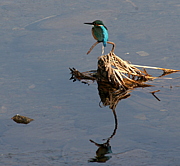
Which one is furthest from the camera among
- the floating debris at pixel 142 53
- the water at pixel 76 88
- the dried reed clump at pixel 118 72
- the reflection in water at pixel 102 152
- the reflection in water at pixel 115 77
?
the floating debris at pixel 142 53

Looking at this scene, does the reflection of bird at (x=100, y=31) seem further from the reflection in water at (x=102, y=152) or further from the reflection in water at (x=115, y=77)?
the reflection in water at (x=102, y=152)

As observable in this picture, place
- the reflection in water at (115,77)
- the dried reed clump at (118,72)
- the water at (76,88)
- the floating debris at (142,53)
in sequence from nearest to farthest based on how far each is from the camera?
the water at (76,88) < the reflection in water at (115,77) < the dried reed clump at (118,72) < the floating debris at (142,53)

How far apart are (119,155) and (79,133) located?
0.61 metres

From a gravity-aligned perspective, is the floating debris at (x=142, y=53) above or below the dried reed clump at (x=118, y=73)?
above

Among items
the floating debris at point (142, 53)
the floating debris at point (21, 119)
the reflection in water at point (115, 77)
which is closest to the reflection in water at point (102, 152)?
the floating debris at point (21, 119)

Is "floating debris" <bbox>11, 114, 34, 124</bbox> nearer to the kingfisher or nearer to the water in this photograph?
the water

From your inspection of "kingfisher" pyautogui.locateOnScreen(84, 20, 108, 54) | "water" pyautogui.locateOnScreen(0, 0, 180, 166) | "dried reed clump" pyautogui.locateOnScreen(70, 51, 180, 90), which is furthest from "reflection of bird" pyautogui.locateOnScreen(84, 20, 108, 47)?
"water" pyautogui.locateOnScreen(0, 0, 180, 166)

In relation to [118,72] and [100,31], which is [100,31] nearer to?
[100,31]

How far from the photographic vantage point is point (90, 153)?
4.88 meters

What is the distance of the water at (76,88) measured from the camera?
16.3ft

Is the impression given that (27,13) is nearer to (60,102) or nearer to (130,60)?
(130,60)

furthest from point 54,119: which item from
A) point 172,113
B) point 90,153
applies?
point 172,113

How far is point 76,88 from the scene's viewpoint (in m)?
6.31

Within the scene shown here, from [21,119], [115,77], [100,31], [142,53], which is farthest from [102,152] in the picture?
[142,53]
